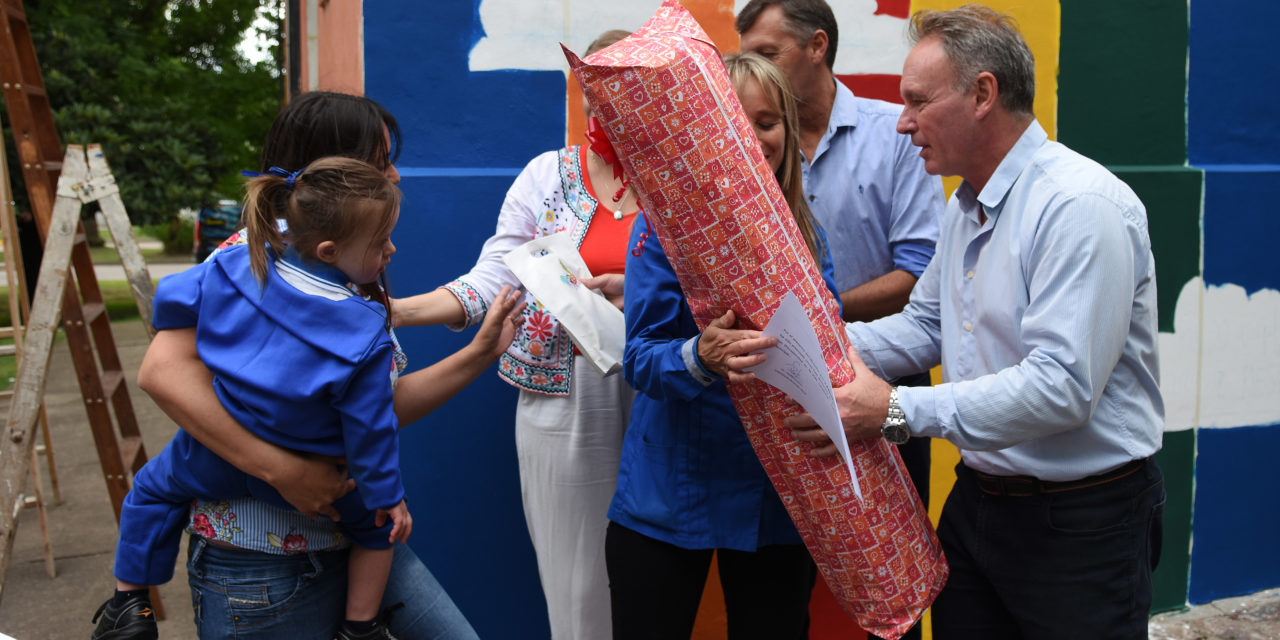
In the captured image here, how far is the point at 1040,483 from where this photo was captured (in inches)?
75.9

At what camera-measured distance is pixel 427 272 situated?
9.82 ft

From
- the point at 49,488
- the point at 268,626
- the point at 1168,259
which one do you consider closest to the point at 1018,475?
the point at 268,626

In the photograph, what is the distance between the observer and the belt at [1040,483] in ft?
6.20

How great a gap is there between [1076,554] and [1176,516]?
7.67 feet

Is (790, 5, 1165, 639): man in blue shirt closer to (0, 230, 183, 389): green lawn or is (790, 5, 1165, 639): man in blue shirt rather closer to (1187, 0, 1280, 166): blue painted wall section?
(1187, 0, 1280, 166): blue painted wall section

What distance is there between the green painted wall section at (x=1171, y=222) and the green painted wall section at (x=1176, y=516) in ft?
1.57

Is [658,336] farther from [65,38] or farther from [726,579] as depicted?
[65,38]

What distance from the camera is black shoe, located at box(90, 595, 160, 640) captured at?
175 centimetres

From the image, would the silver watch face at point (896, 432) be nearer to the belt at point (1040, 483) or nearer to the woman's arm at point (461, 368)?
the belt at point (1040, 483)

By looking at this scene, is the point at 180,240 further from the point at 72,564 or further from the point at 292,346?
the point at 292,346

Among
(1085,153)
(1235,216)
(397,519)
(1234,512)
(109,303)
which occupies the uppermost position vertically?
(1085,153)

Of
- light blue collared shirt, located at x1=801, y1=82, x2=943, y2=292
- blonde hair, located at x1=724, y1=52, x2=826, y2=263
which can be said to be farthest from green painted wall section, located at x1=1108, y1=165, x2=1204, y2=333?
blonde hair, located at x1=724, y1=52, x2=826, y2=263

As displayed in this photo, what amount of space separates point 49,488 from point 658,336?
17.0ft

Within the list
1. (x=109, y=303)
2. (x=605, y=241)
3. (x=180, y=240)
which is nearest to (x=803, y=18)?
(x=605, y=241)
